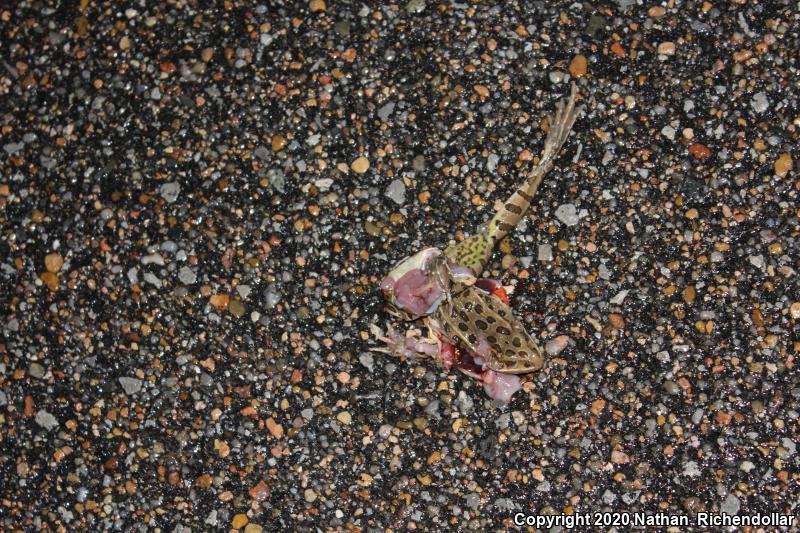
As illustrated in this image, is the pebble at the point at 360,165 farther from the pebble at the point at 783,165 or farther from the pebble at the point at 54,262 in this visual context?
the pebble at the point at 783,165

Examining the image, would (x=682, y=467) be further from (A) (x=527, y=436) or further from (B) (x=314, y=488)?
(B) (x=314, y=488)

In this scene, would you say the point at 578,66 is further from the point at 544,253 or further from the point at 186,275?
the point at 186,275

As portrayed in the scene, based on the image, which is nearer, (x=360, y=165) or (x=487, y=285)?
(x=487, y=285)

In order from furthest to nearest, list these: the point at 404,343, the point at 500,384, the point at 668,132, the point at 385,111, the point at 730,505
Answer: the point at 385,111
the point at 668,132
the point at 404,343
the point at 500,384
the point at 730,505

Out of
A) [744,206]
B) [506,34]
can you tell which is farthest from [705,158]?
[506,34]

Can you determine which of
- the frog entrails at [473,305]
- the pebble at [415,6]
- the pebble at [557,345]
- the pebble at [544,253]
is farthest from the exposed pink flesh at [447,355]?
the pebble at [415,6]

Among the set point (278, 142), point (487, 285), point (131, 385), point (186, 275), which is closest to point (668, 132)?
point (487, 285)
